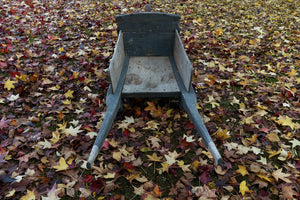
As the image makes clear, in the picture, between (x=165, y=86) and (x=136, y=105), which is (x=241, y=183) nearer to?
(x=165, y=86)

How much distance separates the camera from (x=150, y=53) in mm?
3303

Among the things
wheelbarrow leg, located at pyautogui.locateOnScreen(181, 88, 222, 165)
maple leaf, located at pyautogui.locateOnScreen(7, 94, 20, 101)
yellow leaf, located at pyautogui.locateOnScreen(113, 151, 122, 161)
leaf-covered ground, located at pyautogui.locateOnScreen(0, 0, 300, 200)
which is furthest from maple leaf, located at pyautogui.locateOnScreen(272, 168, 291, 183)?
maple leaf, located at pyautogui.locateOnScreen(7, 94, 20, 101)

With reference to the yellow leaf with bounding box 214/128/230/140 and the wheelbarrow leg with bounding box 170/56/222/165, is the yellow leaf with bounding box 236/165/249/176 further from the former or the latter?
the wheelbarrow leg with bounding box 170/56/222/165

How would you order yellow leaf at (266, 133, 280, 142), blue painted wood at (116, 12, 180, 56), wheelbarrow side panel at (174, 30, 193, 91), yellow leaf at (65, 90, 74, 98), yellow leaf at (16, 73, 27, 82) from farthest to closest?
yellow leaf at (16, 73, 27, 82) < yellow leaf at (65, 90, 74, 98) < blue painted wood at (116, 12, 180, 56) < yellow leaf at (266, 133, 280, 142) < wheelbarrow side panel at (174, 30, 193, 91)

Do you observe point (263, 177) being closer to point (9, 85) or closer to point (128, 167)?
point (128, 167)

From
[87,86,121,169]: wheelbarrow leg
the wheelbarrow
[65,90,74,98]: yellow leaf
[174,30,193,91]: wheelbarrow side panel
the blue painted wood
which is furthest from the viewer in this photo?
[65,90,74,98]: yellow leaf

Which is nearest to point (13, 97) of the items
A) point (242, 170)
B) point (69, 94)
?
point (69, 94)

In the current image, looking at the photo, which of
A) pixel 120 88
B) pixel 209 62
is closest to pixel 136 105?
pixel 120 88

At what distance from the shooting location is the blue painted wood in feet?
9.75

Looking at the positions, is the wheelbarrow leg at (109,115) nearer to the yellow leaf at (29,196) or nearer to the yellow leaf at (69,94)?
the yellow leaf at (29,196)

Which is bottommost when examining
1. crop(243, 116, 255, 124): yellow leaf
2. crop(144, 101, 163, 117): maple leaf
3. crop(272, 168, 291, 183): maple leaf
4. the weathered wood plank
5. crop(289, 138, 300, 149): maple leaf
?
crop(272, 168, 291, 183): maple leaf

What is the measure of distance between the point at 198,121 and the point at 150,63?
1.43 metres

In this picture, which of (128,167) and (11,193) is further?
(128,167)

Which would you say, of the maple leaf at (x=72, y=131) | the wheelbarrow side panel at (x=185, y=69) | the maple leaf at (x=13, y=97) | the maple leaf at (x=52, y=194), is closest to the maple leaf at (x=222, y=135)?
A: the wheelbarrow side panel at (x=185, y=69)
